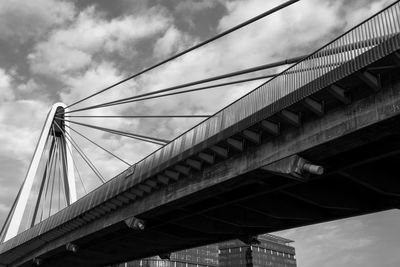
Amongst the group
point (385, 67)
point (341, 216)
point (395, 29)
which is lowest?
point (341, 216)

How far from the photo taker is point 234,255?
179250mm

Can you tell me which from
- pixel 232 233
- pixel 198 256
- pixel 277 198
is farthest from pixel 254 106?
pixel 198 256

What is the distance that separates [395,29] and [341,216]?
13235 millimetres

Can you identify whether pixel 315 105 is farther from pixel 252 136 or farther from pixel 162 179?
pixel 162 179

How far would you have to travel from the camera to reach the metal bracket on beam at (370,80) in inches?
552

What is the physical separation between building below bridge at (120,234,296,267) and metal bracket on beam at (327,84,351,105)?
122m

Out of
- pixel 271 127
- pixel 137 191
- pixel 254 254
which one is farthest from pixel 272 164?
pixel 254 254

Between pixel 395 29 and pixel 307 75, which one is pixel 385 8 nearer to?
pixel 395 29

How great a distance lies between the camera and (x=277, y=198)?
2388 centimetres

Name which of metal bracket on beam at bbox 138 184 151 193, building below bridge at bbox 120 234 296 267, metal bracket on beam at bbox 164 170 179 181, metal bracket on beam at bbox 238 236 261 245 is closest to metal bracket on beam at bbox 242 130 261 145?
metal bracket on beam at bbox 164 170 179 181

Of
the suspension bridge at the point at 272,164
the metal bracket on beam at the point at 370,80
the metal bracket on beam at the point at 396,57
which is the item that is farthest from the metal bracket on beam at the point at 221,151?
the metal bracket on beam at the point at 396,57

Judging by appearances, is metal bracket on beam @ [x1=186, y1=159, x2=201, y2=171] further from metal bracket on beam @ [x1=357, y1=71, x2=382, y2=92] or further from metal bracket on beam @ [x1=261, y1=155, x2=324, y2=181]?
metal bracket on beam @ [x1=357, y1=71, x2=382, y2=92]

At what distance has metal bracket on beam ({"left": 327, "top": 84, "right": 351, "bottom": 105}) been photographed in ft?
49.1

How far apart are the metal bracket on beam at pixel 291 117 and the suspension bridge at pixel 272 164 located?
A: 0.12 ft
